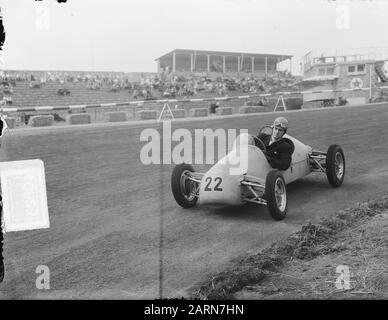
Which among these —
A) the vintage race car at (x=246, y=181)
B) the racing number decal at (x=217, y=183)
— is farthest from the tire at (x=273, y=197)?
the racing number decal at (x=217, y=183)

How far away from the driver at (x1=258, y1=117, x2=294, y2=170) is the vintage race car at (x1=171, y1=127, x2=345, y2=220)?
98mm

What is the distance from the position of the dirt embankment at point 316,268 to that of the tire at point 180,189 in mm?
1464

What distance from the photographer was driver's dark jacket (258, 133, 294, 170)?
18.1 feet

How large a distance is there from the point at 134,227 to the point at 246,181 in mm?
1323

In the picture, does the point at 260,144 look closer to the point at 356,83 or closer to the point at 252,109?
the point at 252,109

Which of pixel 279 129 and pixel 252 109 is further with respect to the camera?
pixel 252 109

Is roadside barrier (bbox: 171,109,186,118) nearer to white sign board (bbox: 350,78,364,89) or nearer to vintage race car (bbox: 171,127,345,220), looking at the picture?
white sign board (bbox: 350,78,364,89)

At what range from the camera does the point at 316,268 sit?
3.59 meters

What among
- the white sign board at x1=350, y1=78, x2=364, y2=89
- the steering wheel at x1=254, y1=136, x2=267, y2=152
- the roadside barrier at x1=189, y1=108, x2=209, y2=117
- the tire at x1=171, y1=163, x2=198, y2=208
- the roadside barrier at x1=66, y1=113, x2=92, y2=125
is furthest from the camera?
the white sign board at x1=350, y1=78, x2=364, y2=89

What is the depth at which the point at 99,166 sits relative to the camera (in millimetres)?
7555

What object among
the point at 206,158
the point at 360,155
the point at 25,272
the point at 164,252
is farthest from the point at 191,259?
the point at 360,155

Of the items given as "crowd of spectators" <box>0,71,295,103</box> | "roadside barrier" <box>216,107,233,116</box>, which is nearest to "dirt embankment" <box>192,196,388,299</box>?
"crowd of spectators" <box>0,71,295,103</box>

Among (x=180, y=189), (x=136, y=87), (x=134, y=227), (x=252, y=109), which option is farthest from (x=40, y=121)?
(x=134, y=227)
